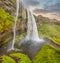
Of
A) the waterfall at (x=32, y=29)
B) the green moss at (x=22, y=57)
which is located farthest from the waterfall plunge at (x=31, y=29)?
the green moss at (x=22, y=57)

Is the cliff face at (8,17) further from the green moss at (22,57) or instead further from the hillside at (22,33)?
the green moss at (22,57)

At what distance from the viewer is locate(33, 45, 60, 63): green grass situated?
16.7 meters

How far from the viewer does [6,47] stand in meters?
18.9

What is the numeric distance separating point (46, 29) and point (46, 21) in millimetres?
611

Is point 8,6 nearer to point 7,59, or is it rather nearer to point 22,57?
point 22,57

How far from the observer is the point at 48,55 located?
16906 millimetres

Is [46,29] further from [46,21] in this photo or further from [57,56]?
[57,56]

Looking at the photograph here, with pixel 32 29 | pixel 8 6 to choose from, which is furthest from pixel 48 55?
pixel 8 6

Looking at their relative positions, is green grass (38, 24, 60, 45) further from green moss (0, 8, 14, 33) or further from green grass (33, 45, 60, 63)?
green moss (0, 8, 14, 33)

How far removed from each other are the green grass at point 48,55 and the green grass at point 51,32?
2.99 ft

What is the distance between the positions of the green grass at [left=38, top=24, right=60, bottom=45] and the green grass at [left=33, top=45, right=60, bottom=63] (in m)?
0.91

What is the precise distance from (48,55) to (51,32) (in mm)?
2543

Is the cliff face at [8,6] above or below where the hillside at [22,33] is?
above

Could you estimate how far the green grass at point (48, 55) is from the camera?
656 inches
